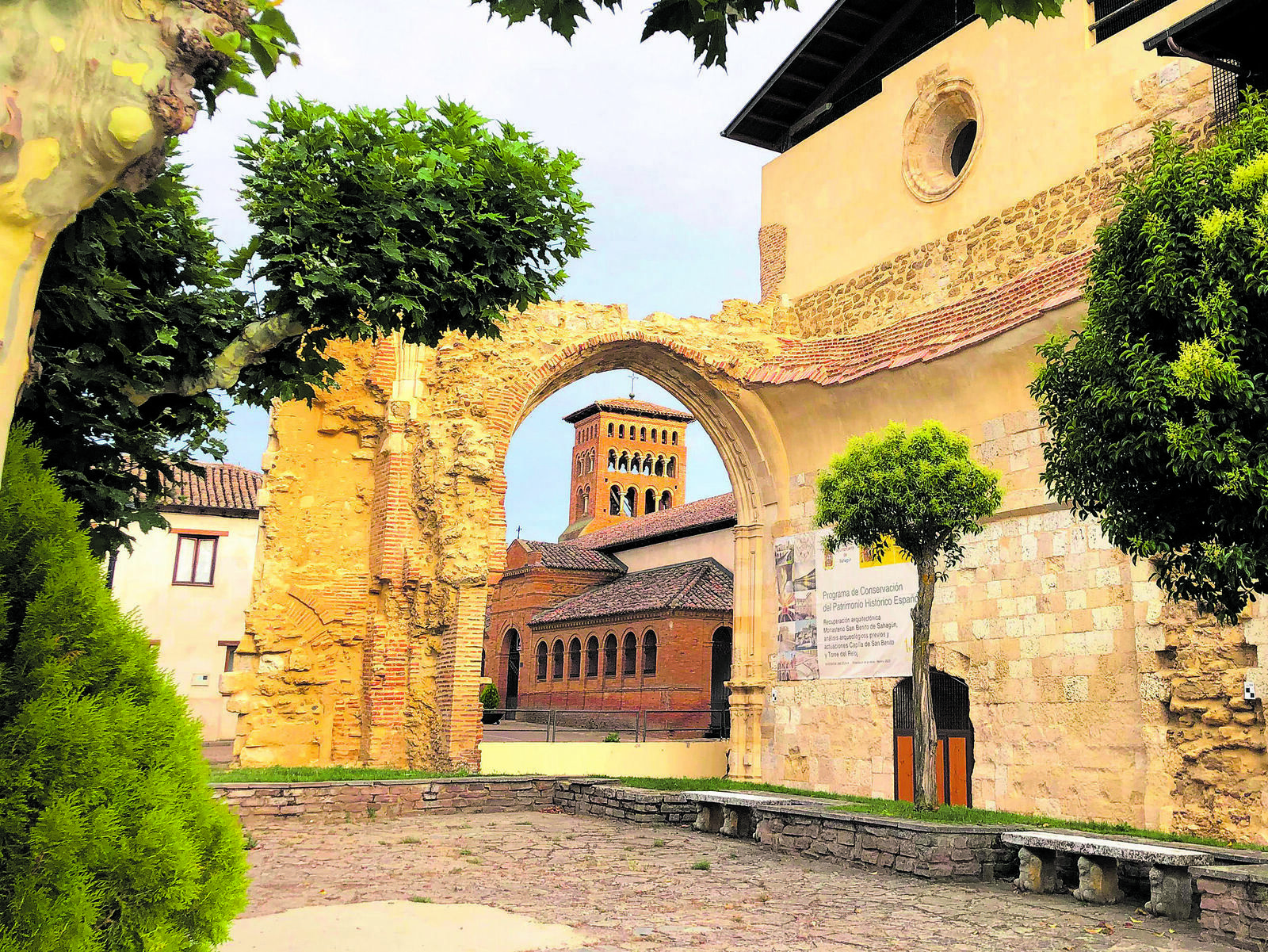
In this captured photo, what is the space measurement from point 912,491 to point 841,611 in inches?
228

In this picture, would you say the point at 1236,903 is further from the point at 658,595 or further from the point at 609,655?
the point at 609,655

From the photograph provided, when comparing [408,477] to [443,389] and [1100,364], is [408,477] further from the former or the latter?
[1100,364]

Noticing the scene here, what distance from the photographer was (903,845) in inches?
325

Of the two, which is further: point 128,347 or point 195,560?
point 195,560

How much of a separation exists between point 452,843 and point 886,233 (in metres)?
11.7

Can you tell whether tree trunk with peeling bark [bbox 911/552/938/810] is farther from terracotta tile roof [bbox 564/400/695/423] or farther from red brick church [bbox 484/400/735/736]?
terracotta tile roof [bbox 564/400/695/423]

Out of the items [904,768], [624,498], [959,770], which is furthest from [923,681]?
[624,498]

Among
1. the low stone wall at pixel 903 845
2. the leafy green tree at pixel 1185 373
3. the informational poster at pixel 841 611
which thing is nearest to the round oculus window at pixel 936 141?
the informational poster at pixel 841 611

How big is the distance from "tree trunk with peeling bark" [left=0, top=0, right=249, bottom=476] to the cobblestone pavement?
167 inches

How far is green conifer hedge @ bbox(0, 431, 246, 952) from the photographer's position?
277cm

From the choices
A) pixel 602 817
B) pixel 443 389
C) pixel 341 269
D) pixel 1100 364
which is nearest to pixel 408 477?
pixel 443 389

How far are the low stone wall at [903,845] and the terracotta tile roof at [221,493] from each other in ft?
68.4

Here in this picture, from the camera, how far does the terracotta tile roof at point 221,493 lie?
27453 millimetres

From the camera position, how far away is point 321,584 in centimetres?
1547
